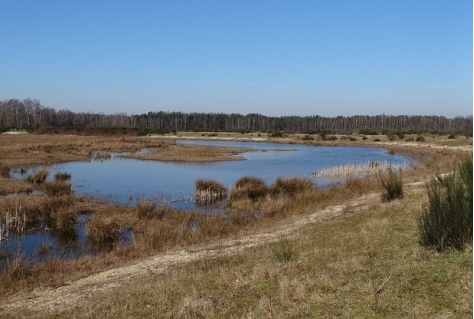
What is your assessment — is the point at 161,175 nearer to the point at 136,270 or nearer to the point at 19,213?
the point at 19,213

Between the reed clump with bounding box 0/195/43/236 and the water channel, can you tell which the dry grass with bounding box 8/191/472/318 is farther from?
the reed clump with bounding box 0/195/43/236

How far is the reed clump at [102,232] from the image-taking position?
44.5ft

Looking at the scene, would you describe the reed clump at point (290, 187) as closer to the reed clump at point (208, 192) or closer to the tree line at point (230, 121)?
the reed clump at point (208, 192)

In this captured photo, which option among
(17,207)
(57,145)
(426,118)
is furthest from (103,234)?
(426,118)

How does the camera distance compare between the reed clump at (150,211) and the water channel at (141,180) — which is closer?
the water channel at (141,180)

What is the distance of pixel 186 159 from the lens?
41344mm

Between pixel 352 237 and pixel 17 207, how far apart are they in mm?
11898

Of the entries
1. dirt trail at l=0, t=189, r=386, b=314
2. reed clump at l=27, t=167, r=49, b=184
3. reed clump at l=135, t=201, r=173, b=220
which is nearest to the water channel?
reed clump at l=27, t=167, r=49, b=184

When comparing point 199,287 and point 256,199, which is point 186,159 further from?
point 199,287

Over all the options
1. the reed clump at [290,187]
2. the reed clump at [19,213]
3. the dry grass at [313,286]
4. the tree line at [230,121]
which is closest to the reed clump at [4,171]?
the reed clump at [19,213]

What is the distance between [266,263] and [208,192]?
Result: 1286 cm

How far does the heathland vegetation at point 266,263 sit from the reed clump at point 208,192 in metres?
3.63

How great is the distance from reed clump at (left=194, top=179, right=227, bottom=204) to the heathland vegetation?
3.63 meters

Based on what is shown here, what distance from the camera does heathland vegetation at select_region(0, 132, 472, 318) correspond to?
5.83 m
